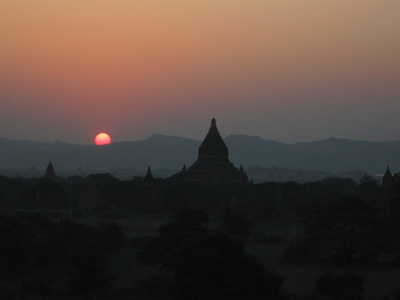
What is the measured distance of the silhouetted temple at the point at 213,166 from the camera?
78.6m

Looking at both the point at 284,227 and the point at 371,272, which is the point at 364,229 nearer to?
the point at 371,272

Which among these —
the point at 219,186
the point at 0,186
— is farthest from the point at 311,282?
the point at 0,186

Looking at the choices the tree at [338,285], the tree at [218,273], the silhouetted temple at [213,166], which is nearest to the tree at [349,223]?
the tree at [338,285]

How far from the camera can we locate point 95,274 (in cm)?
2508

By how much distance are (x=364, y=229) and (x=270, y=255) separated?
4445mm

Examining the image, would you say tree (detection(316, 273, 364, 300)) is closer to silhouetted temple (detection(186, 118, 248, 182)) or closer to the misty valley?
the misty valley

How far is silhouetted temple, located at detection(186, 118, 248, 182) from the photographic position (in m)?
78.6

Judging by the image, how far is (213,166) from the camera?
7938 cm

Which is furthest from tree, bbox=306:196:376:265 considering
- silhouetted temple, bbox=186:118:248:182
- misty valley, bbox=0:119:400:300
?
silhouetted temple, bbox=186:118:248:182

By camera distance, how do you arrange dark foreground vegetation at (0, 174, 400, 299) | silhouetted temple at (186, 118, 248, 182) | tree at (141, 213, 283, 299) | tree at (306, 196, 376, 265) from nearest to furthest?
tree at (141, 213, 283, 299), dark foreground vegetation at (0, 174, 400, 299), tree at (306, 196, 376, 265), silhouetted temple at (186, 118, 248, 182)

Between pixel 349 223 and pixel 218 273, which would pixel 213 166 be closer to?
pixel 349 223

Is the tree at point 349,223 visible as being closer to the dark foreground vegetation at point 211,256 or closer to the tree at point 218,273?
the dark foreground vegetation at point 211,256

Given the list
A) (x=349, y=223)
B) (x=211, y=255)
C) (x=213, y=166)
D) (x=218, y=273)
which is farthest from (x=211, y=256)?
(x=213, y=166)

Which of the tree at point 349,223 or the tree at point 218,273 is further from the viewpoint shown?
the tree at point 349,223
